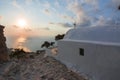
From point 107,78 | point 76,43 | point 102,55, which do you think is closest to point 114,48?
point 102,55

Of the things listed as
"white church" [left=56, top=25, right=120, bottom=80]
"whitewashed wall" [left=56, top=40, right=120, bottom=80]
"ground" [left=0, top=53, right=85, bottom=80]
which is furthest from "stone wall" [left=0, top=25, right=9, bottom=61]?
"whitewashed wall" [left=56, top=40, right=120, bottom=80]

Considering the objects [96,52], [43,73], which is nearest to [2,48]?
[43,73]

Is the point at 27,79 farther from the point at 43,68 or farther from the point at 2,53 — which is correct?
the point at 2,53

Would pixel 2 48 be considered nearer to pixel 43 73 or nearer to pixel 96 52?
pixel 43 73

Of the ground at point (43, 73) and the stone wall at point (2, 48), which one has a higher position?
the stone wall at point (2, 48)

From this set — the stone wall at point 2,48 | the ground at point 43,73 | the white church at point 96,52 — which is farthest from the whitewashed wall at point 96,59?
the stone wall at point 2,48

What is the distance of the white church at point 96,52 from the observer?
9.80m

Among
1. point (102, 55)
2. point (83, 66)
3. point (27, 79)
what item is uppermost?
point (102, 55)

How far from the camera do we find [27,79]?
524 inches

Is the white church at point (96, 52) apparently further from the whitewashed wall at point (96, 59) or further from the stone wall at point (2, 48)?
the stone wall at point (2, 48)

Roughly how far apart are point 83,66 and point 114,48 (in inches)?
125

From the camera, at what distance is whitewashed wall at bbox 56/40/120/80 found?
9670 millimetres

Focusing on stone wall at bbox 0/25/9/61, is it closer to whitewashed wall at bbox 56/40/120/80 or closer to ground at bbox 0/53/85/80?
ground at bbox 0/53/85/80

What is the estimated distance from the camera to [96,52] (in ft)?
35.8
